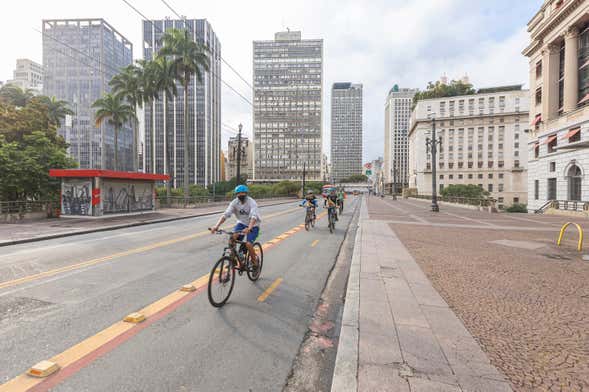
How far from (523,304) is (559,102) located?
4452 cm

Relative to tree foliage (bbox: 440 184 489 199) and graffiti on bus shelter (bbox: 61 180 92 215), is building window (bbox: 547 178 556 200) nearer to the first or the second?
tree foliage (bbox: 440 184 489 199)

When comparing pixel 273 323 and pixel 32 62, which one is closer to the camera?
pixel 273 323

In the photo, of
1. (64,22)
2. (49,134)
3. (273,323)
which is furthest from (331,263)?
(64,22)

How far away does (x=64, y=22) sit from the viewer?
341 feet

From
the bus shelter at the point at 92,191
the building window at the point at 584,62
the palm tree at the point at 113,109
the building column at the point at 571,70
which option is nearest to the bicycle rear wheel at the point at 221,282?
the bus shelter at the point at 92,191

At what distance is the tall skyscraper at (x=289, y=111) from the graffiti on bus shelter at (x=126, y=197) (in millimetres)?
102106

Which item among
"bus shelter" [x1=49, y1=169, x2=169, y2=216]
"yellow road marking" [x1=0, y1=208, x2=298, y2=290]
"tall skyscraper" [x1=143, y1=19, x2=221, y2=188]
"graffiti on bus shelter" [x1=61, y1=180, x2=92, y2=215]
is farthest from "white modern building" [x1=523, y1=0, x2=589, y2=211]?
"tall skyscraper" [x1=143, y1=19, x2=221, y2=188]

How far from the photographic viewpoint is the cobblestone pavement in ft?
9.27

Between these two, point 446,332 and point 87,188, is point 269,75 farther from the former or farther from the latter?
point 446,332

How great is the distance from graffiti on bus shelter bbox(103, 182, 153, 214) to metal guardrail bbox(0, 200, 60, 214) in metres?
3.06

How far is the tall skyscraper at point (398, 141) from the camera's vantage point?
15150cm

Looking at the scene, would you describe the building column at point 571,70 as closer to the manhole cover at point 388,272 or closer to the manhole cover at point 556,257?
the manhole cover at point 556,257

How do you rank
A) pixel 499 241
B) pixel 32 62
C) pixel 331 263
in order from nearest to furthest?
pixel 331 263, pixel 499 241, pixel 32 62

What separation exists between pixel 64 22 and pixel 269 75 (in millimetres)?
74969
